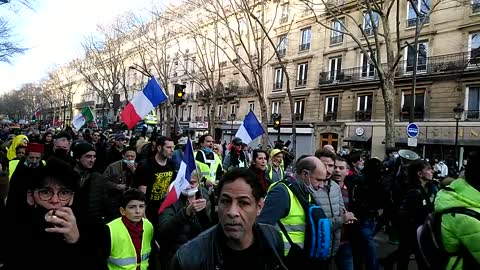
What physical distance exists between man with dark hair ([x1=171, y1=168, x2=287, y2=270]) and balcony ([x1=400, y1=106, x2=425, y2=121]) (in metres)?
26.7

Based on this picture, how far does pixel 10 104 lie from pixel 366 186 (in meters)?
104

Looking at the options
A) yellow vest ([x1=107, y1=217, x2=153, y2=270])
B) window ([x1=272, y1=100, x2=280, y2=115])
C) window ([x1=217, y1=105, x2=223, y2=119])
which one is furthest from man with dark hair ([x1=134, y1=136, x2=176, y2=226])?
window ([x1=217, y1=105, x2=223, y2=119])

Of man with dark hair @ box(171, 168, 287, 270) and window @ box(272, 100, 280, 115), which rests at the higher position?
window @ box(272, 100, 280, 115)

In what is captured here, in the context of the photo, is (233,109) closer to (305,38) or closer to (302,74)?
(302,74)

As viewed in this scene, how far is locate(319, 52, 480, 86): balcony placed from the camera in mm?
24031

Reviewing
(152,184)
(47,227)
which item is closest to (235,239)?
(47,227)

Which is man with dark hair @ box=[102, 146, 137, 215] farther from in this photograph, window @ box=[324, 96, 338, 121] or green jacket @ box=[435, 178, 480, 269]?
window @ box=[324, 96, 338, 121]

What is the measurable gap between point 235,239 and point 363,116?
29.1m

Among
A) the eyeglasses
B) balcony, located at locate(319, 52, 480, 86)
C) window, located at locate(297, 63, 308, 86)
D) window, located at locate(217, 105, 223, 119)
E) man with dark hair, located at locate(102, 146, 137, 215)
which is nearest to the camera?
the eyeglasses

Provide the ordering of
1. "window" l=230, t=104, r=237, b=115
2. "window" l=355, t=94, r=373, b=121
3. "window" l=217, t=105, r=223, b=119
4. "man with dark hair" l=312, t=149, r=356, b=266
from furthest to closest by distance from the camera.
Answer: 1. "window" l=217, t=105, r=223, b=119
2. "window" l=230, t=104, r=237, b=115
3. "window" l=355, t=94, r=373, b=121
4. "man with dark hair" l=312, t=149, r=356, b=266

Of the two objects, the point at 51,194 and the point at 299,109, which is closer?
the point at 51,194

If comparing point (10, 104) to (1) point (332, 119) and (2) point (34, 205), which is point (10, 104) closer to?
(1) point (332, 119)

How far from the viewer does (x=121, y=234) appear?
3352 millimetres

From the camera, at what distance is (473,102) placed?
2384 centimetres
